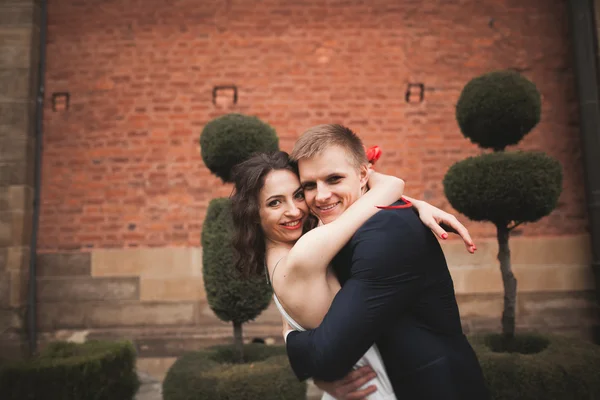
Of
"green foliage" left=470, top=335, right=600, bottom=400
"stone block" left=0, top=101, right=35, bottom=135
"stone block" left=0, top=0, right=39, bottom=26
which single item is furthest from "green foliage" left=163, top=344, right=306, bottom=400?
"stone block" left=0, top=0, right=39, bottom=26

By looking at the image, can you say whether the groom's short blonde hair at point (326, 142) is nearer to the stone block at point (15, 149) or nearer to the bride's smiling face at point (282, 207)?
the bride's smiling face at point (282, 207)

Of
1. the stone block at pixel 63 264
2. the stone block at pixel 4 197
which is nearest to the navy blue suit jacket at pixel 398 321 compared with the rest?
the stone block at pixel 63 264

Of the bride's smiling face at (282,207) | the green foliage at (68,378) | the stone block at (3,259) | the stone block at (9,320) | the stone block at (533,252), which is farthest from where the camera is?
the stone block at (533,252)

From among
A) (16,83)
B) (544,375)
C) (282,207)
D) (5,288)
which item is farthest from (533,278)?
(16,83)

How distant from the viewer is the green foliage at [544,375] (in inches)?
133

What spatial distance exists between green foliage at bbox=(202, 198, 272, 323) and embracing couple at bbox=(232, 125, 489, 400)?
2.23m

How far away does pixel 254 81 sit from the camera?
6070 millimetres

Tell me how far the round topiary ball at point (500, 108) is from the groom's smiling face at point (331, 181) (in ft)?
8.97

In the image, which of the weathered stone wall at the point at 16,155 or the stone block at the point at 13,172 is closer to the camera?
the weathered stone wall at the point at 16,155

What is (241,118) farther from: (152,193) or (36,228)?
(36,228)

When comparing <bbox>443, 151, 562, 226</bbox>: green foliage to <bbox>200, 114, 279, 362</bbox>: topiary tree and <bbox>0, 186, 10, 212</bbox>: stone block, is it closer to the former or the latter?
<bbox>200, 114, 279, 362</bbox>: topiary tree

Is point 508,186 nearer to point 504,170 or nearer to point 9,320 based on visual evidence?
point 504,170

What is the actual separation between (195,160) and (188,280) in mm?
1490

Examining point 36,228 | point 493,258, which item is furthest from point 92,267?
point 493,258
